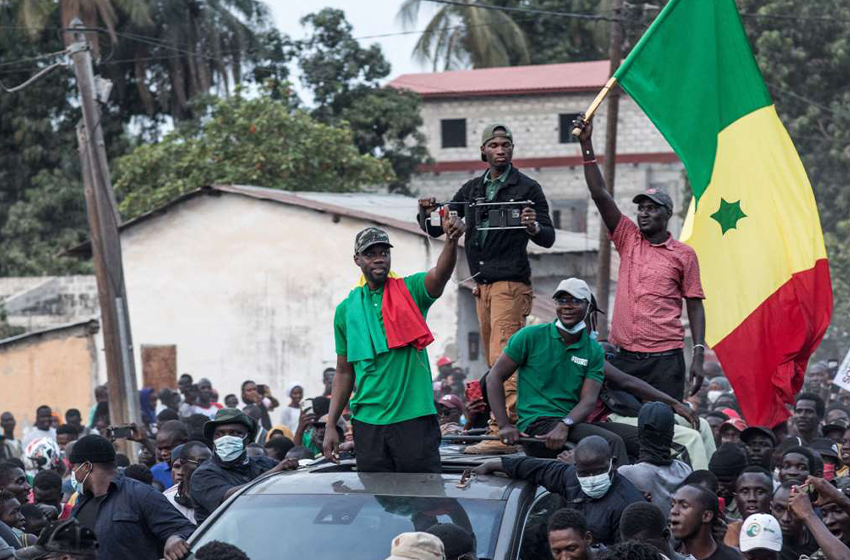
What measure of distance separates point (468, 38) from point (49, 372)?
23415mm

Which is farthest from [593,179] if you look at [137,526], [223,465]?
[137,526]

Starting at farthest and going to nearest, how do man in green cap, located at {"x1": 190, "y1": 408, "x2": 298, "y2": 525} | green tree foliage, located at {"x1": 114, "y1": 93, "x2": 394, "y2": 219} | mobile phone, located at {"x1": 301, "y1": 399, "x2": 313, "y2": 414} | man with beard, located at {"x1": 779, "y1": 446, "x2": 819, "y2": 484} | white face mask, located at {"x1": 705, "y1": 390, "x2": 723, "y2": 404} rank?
1. green tree foliage, located at {"x1": 114, "y1": 93, "x2": 394, "y2": 219}
2. white face mask, located at {"x1": 705, "y1": 390, "x2": 723, "y2": 404}
3. mobile phone, located at {"x1": 301, "y1": 399, "x2": 313, "y2": 414}
4. man with beard, located at {"x1": 779, "y1": 446, "x2": 819, "y2": 484}
5. man in green cap, located at {"x1": 190, "y1": 408, "x2": 298, "y2": 525}

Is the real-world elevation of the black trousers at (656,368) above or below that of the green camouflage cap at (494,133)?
below

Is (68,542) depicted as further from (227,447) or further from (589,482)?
(589,482)

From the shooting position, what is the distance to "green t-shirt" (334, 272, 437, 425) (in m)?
6.92

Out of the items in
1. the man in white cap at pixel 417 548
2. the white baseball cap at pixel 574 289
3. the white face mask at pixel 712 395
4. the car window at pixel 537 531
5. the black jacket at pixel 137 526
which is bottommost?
the white face mask at pixel 712 395

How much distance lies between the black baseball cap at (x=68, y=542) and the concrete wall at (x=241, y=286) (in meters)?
19.5

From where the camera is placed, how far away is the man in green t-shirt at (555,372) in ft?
24.2

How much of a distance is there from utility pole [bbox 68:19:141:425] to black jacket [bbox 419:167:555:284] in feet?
37.2

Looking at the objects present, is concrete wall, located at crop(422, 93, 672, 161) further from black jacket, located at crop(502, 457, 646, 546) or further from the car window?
the car window

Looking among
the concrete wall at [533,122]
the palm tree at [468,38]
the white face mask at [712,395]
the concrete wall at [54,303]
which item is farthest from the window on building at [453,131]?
the white face mask at [712,395]

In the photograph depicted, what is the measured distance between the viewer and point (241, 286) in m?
26.8

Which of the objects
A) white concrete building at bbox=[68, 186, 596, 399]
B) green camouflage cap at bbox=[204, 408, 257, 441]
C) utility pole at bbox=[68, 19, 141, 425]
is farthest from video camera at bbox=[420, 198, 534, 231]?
white concrete building at bbox=[68, 186, 596, 399]

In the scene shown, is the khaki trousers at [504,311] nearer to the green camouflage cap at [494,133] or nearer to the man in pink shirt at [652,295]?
the man in pink shirt at [652,295]
